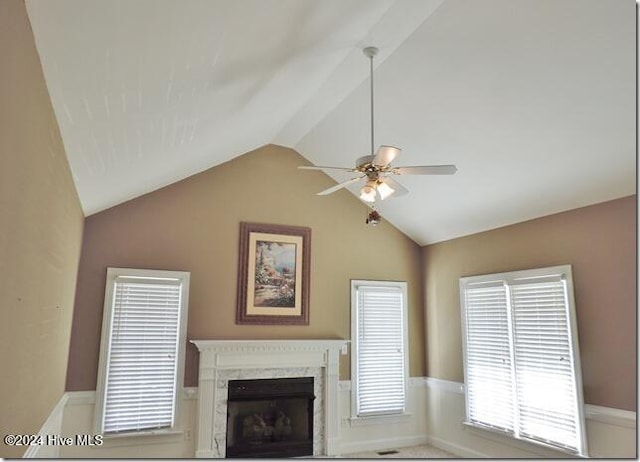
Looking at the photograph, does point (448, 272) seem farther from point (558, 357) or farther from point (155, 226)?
point (155, 226)

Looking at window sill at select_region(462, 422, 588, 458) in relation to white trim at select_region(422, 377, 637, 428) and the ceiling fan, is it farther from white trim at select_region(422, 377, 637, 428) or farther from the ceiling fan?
the ceiling fan

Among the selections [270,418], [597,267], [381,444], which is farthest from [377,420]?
[597,267]

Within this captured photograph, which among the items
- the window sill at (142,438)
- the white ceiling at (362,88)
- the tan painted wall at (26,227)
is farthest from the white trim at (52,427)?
the white ceiling at (362,88)

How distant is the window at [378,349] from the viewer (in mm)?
5938

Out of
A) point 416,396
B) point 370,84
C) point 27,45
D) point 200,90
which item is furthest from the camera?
point 416,396

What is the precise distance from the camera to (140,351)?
4.92m

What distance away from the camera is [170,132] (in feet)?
11.6

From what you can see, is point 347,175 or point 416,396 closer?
point 347,175

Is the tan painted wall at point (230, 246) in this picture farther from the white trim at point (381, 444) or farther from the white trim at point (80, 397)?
the white trim at point (381, 444)

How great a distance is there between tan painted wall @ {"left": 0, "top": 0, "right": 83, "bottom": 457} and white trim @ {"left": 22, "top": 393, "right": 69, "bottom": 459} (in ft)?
0.37

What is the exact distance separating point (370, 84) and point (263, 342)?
319 centimetres

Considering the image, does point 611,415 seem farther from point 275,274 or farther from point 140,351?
point 140,351

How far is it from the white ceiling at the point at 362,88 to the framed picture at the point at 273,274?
1159 mm

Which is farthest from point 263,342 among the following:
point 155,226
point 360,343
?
point 155,226
